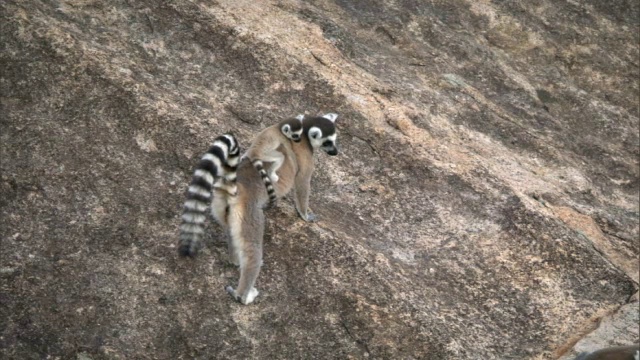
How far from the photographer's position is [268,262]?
22.0ft

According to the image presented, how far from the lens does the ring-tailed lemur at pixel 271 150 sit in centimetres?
671

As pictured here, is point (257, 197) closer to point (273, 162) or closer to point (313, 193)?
point (273, 162)

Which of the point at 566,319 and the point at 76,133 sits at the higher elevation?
the point at 566,319

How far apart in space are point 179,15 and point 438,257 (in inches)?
175

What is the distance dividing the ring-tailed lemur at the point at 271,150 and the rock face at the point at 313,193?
46cm

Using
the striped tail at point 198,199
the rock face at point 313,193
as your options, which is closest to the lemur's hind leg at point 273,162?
the rock face at point 313,193

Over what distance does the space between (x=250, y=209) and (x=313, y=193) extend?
65.8 inches

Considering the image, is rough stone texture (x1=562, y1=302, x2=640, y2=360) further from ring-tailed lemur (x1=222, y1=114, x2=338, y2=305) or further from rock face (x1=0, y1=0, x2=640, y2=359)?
ring-tailed lemur (x1=222, y1=114, x2=338, y2=305)

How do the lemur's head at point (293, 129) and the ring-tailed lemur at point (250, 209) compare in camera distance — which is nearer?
the ring-tailed lemur at point (250, 209)

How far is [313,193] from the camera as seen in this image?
7957 mm

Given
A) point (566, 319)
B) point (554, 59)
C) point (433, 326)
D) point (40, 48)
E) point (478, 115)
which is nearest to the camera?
point (433, 326)

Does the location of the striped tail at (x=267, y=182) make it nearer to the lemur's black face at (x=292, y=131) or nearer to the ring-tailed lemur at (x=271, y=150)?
the ring-tailed lemur at (x=271, y=150)

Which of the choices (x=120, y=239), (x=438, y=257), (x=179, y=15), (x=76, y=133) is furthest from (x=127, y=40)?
(x=438, y=257)

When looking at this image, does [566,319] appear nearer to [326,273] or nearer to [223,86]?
[326,273]
